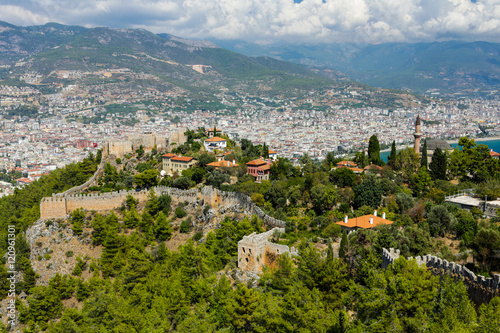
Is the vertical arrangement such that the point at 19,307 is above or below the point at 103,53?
below

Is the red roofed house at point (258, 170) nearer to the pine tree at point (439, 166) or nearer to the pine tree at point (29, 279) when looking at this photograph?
the pine tree at point (439, 166)

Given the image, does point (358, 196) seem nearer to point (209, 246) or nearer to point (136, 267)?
point (209, 246)

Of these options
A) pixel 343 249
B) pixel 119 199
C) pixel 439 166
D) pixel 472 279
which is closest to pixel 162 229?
pixel 119 199

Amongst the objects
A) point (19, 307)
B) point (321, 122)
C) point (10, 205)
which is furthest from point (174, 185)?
point (321, 122)

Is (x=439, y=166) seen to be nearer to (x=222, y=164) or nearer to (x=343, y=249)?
(x=343, y=249)

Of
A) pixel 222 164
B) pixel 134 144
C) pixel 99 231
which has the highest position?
pixel 134 144

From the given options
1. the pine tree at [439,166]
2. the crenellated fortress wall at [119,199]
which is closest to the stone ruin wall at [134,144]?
the crenellated fortress wall at [119,199]
